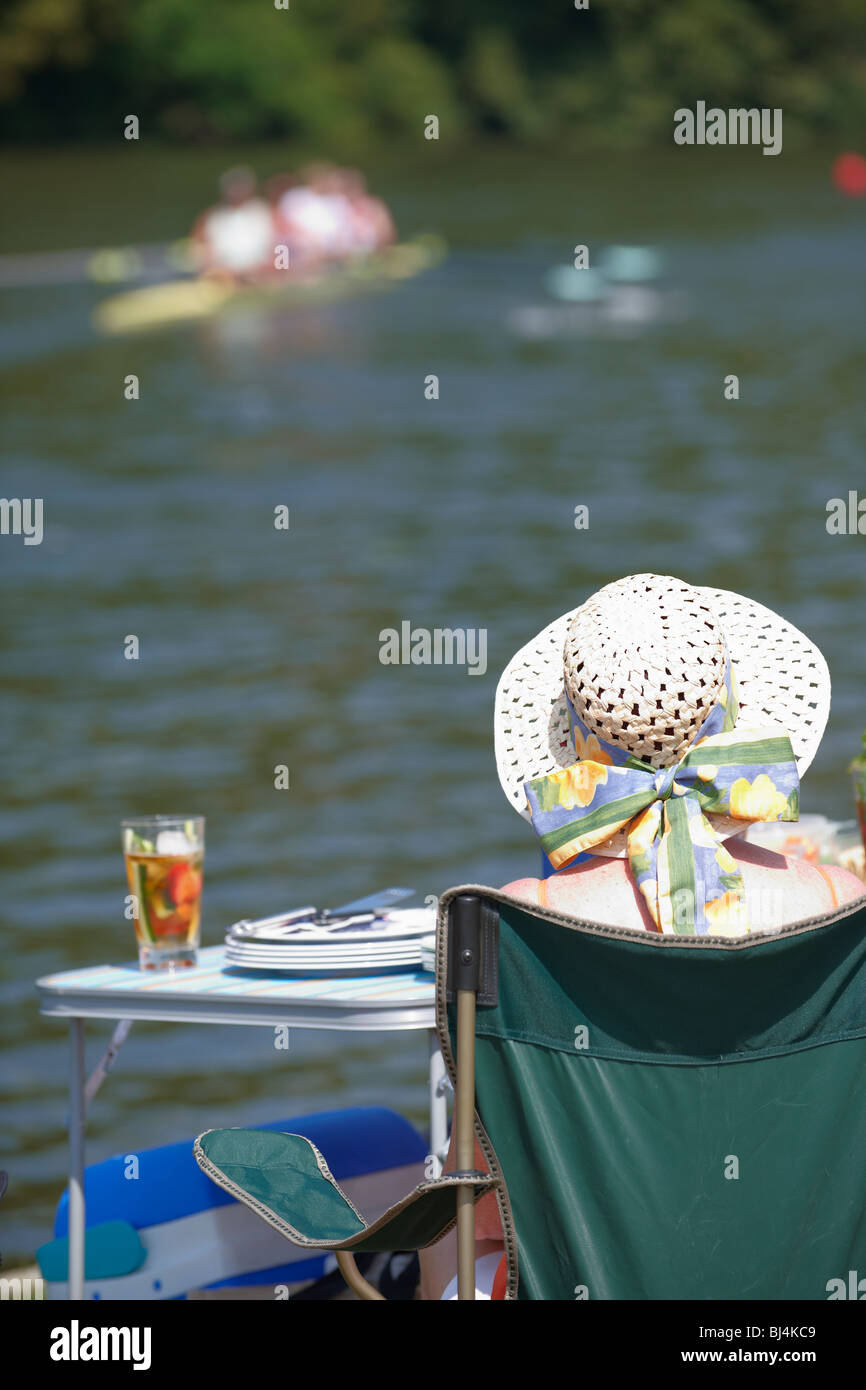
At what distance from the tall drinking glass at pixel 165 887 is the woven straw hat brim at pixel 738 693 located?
468 mm

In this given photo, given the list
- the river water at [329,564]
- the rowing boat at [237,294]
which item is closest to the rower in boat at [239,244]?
the rowing boat at [237,294]

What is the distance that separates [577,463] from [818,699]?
45.4 feet

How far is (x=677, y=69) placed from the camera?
47.3 meters

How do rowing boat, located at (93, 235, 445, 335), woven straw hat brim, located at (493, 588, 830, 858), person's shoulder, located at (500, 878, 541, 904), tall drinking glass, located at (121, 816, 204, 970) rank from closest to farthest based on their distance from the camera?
person's shoulder, located at (500, 878, 541, 904) → woven straw hat brim, located at (493, 588, 830, 858) → tall drinking glass, located at (121, 816, 204, 970) → rowing boat, located at (93, 235, 445, 335)

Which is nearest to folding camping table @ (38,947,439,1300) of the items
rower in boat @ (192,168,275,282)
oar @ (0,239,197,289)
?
rower in boat @ (192,168,275,282)

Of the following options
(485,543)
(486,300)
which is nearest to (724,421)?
(485,543)

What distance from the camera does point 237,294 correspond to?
22.2m

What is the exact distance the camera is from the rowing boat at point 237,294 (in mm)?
21641

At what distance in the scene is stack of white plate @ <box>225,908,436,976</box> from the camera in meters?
2.25

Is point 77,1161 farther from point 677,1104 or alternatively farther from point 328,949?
point 677,1104

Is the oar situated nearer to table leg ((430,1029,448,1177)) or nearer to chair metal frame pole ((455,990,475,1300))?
table leg ((430,1029,448,1177))

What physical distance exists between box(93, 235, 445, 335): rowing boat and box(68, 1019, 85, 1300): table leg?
19.4 metres

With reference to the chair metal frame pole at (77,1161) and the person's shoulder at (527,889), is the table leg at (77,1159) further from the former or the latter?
the person's shoulder at (527,889)
